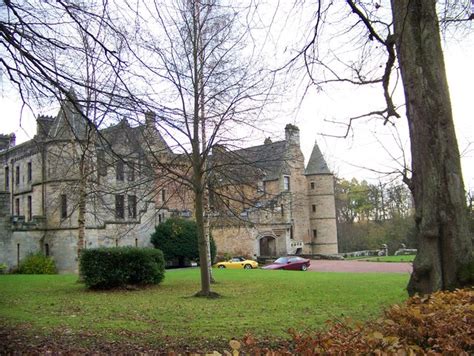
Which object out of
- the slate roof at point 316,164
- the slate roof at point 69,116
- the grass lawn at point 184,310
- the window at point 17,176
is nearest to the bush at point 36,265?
the window at point 17,176

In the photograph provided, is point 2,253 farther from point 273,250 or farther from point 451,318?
point 451,318

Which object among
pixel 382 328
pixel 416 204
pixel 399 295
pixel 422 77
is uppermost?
pixel 422 77

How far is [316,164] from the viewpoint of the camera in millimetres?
52906

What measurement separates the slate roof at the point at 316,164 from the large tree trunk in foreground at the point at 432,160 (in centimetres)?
4447

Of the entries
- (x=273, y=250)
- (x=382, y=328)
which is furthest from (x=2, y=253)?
(x=382, y=328)

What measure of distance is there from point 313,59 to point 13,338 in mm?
6630

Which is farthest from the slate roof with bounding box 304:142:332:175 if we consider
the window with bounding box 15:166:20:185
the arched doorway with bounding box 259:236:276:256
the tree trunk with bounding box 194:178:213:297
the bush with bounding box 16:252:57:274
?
the tree trunk with bounding box 194:178:213:297

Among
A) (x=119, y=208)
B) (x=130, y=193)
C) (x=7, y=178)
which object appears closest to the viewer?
(x=119, y=208)

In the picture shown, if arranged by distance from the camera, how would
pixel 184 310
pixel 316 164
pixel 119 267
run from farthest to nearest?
pixel 316 164
pixel 119 267
pixel 184 310

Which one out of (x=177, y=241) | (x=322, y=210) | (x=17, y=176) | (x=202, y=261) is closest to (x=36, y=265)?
(x=177, y=241)

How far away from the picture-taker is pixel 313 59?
25.3 feet

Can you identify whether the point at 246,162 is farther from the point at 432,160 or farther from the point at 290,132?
the point at 432,160

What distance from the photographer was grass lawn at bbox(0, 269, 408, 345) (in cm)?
884

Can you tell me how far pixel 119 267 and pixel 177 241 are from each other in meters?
19.2
